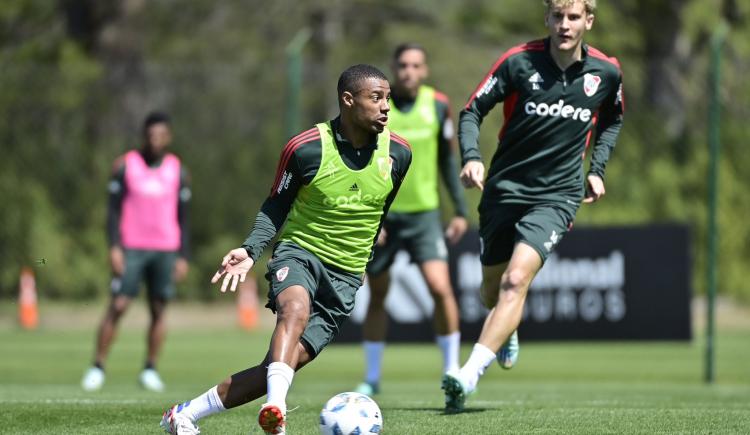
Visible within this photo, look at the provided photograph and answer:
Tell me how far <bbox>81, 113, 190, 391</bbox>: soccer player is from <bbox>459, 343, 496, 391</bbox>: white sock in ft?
18.4

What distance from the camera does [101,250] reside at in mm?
19672

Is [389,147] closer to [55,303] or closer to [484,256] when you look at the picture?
[484,256]

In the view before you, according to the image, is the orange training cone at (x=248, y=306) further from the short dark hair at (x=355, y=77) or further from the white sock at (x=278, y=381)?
the white sock at (x=278, y=381)

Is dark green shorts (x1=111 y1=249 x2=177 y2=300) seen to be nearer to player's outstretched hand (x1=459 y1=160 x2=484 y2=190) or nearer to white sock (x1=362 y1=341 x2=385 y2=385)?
white sock (x1=362 y1=341 x2=385 y2=385)

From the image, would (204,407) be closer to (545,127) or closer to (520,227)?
(520,227)

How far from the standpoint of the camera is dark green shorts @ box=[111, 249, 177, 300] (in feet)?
39.7

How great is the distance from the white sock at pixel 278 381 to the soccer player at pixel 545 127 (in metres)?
1.89

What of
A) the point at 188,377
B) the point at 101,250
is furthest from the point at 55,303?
the point at 188,377

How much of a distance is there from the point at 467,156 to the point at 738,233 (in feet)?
42.7

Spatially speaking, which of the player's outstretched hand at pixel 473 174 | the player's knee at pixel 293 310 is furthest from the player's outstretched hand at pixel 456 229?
the player's knee at pixel 293 310

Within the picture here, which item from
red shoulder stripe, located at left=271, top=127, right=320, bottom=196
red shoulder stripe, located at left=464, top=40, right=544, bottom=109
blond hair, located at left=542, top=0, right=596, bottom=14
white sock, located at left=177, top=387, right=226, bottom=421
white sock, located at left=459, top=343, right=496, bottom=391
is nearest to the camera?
white sock, located at left=177, top=387, right=226, bottom=421

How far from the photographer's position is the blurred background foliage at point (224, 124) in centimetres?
1823

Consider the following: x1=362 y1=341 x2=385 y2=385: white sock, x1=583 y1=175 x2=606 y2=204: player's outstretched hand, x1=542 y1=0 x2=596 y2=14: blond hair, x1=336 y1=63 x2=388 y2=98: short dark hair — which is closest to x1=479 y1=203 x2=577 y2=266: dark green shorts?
x1=583 y1=175 x2=606 y2=204: player's outstretched hand

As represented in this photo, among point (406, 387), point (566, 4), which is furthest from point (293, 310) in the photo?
point (406, 387)
